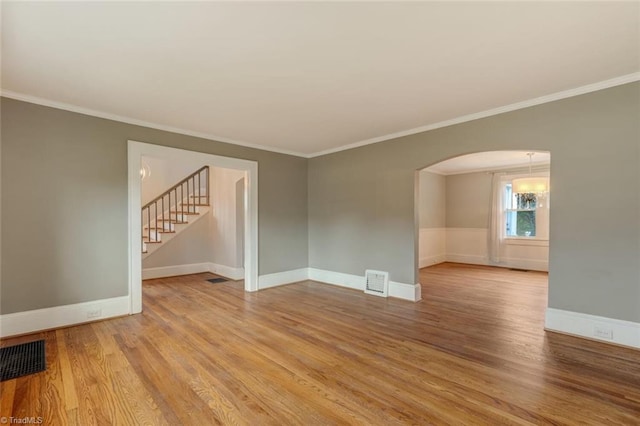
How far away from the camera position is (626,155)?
275 cm

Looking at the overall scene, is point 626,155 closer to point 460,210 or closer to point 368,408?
point 368,408

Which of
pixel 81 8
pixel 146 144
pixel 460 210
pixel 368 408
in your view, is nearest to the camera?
pixel 81 8

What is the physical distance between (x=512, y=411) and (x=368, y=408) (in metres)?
0.94

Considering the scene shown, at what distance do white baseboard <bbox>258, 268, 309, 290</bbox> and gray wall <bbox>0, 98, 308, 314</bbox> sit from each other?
6.82 feet

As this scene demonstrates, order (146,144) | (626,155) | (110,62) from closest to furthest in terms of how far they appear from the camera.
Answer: (110,62) < (626,155) < (146,144)

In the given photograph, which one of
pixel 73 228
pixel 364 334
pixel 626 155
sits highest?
pixel 626 155

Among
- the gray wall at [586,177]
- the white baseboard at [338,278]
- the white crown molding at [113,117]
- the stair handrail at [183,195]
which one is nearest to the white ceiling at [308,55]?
the white crown molding at [113,117]

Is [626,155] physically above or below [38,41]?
below

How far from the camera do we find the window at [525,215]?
713cm

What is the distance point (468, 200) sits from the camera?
821cm

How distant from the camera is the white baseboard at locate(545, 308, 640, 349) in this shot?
8.91 ft

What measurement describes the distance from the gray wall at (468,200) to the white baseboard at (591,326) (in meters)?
5.18

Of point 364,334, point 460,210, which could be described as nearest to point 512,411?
point 364,334

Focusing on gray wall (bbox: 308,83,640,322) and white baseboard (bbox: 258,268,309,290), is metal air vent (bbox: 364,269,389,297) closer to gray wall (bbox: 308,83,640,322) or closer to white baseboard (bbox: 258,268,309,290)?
white baseboard (bbox: 258,268,309,290)
